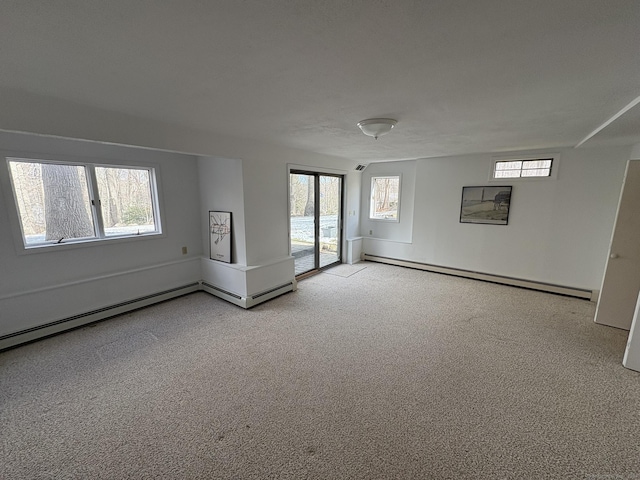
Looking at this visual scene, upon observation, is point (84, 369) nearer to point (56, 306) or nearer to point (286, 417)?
point (56, 306)

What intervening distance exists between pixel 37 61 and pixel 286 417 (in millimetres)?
2615

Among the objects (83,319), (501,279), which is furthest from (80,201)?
(501,279)

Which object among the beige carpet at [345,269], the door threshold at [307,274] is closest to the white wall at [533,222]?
the beige carpet at [345,269]

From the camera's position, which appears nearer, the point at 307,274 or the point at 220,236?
the point at 220,236

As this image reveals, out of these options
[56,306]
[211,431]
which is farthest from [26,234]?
[211,431]

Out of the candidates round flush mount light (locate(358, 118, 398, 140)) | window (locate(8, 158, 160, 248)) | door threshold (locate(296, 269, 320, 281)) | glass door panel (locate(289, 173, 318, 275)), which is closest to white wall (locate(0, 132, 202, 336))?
window (locate(8, 158, 160, 248))

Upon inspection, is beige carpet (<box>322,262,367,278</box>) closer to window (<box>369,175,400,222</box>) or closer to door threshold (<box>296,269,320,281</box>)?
door threshold (<box>296,269,320,281</box>)

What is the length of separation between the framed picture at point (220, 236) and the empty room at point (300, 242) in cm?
4

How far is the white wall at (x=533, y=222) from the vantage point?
373 cm

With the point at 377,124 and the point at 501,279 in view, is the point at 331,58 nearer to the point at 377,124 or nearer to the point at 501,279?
the point at 377,124

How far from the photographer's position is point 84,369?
235 cm

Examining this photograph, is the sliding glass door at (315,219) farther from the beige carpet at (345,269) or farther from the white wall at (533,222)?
the white wall at (533,222)

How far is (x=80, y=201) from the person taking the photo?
125 inches

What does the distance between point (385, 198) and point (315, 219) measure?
1.93 m
